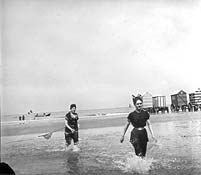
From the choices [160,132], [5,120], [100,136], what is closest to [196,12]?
[160,132]

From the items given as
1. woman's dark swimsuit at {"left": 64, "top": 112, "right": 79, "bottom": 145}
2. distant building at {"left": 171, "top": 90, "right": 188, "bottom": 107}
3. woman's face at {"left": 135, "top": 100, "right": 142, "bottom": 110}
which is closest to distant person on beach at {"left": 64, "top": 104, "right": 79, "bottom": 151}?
woman's dark swimsuit at {"left": 64, "top": 112, "right": 79, "bottom": 145}

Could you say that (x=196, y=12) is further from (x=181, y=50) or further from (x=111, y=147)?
(x=111, y=147)

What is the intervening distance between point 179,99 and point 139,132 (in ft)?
1.50

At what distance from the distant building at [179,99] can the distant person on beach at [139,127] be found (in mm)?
277

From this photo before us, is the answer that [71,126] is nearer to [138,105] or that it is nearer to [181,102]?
[138,105]

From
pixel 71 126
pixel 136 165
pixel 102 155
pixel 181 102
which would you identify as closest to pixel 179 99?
pixel 181 102

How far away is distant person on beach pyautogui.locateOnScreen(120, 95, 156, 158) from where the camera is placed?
6.95ft

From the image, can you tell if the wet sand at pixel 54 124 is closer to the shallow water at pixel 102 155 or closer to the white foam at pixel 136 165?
the shallow water at pixel 102 155

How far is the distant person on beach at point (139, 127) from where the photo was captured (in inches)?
83.4

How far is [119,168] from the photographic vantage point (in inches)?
80.5

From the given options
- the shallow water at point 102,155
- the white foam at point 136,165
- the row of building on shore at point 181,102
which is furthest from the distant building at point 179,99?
the white foam at point 136,165

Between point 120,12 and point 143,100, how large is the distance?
2.37ft

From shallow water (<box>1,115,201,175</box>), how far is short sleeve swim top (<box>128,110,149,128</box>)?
98mm

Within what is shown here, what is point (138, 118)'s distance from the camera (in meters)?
2.18
